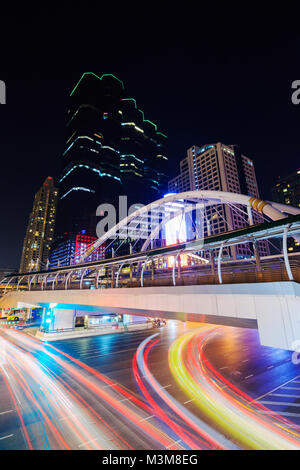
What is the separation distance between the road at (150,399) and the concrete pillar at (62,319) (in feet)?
28.7

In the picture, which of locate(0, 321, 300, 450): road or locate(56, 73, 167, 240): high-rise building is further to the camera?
locate(56, 73, 167, 240): high-rise building

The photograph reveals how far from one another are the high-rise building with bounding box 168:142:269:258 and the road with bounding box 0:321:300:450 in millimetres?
81286

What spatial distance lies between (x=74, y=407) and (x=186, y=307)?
8.92 m

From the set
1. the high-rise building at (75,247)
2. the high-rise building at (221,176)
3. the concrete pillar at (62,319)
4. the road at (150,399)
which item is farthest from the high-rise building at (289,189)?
the concrete pillar at (62,319)

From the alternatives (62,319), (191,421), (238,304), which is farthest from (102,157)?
(191,421)

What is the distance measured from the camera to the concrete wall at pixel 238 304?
8.36 meters

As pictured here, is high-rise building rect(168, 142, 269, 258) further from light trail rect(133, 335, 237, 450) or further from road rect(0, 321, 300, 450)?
light trail rect(133, 335, 237, 450)

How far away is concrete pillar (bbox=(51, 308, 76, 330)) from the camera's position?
Answer: 33.7m

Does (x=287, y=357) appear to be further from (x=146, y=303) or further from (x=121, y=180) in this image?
(x=121, y=180)

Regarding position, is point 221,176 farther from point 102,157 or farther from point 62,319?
point 102,157

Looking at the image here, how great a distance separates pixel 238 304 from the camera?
10.1 m

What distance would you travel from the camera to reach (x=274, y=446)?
884 cm

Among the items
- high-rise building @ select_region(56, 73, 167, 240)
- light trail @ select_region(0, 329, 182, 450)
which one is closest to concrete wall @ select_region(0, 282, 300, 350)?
light trail @ select_region(0, 329, 182, 450)

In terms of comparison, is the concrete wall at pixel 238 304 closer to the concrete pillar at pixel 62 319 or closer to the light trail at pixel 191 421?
the light trail at pixel 191 421
